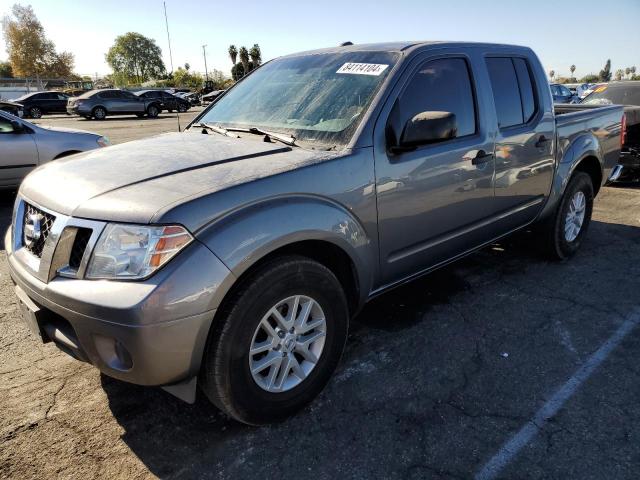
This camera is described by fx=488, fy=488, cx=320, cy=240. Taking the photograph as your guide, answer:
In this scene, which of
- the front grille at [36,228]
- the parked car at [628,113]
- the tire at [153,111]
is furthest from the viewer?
the tire at [153,111]

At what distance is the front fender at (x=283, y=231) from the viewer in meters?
2.06

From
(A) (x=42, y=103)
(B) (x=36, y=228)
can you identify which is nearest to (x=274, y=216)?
(B) (x=36, y=228)

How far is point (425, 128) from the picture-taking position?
271cm

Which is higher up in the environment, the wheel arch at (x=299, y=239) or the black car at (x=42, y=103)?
the black car at (x=42, y=103)

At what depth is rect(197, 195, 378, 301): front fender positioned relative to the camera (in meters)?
2.06

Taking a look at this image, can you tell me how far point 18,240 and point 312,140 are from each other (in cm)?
168

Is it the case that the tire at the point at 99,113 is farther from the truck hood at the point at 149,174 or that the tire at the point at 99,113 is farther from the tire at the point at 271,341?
the tire at the point at 271,341

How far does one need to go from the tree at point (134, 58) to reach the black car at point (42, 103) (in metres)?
95.5

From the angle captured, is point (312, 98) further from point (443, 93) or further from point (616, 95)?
point (616, 95)

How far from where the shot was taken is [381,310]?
148 inches

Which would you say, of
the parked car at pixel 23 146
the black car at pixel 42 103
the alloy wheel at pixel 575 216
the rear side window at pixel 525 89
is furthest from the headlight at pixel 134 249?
the black car at pixel 42 103

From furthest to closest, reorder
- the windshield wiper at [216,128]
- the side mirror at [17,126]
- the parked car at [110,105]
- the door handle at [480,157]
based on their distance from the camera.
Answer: the parked car at [110,105] < the side mirror at [17,126] < the door handle at [480,157] < the windshield wiper at [216,128]

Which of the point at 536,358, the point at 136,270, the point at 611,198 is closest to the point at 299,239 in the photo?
the point at 136,270

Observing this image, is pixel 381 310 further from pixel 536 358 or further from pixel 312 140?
pixel 312 140
